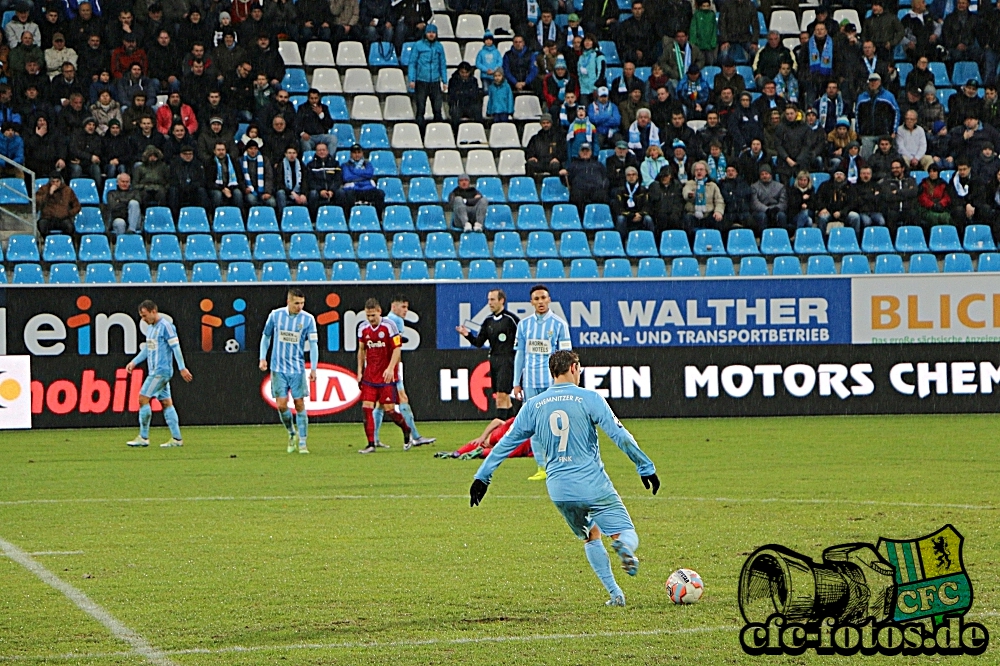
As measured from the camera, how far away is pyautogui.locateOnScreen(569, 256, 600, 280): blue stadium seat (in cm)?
2316

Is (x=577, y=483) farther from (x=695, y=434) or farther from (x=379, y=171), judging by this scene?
(x=379, y=171)

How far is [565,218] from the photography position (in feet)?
80.6

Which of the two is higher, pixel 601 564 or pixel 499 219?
pixel 499 219

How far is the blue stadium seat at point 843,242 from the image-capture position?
24.1 meters

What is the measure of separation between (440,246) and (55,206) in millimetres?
6311

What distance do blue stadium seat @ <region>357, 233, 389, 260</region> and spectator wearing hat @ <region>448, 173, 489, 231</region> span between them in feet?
4.38

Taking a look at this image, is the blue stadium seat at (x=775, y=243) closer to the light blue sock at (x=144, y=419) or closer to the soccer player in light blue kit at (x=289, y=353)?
the soccer player in light blue kit at (x=289, y=353)

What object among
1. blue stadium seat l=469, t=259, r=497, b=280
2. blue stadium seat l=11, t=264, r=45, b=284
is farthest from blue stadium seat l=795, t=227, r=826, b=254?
blue stadium seat l=11, t=264, r=45, b=284

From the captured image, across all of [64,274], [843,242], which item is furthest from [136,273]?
[843,242]

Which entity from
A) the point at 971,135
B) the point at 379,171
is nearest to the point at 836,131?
the point at 971,135

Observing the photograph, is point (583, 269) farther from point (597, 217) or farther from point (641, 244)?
point (597, 217)

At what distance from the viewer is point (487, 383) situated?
70.7 feet

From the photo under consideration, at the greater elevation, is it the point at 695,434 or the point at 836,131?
the point at 836,131

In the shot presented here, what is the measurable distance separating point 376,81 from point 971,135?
11.0 meters
